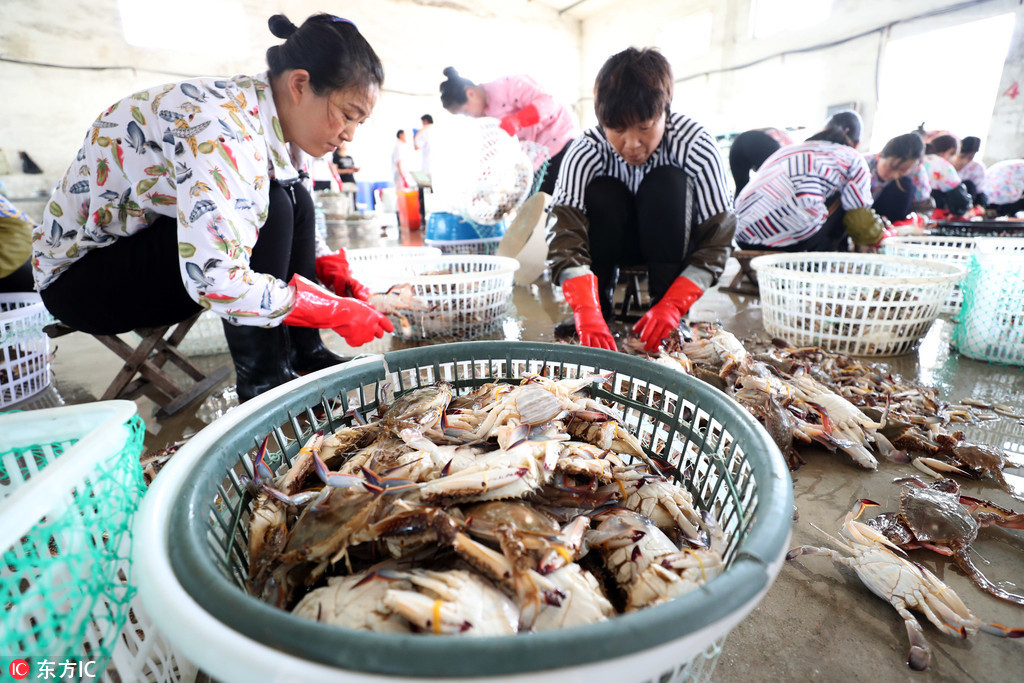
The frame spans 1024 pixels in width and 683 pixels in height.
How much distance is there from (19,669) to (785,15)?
1377cm

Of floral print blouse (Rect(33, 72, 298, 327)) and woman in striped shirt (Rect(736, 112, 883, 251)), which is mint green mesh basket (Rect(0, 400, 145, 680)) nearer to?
floral print blouse (Rect(33, 72, 298, 327))

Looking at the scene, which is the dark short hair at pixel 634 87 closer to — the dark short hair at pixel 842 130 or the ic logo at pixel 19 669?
the ic logo at pixel 19 669

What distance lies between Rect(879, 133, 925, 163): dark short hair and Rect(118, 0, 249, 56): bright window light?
11.9 metres

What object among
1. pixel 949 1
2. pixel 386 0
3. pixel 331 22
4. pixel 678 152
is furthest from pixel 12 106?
pixel 949 1

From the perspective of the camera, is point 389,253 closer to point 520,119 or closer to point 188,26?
point 520,119

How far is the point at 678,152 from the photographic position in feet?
8.03

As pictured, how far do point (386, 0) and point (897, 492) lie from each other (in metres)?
14.5

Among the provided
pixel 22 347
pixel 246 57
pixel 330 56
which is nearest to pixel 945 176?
pixel 330 56

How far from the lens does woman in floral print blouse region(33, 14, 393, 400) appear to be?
1.41m

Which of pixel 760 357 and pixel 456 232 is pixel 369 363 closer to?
pixel 760 357

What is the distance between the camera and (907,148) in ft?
13.6

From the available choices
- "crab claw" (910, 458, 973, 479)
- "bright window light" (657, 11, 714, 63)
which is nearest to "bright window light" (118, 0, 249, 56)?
"bright window light" (657, 11, 714, 63)

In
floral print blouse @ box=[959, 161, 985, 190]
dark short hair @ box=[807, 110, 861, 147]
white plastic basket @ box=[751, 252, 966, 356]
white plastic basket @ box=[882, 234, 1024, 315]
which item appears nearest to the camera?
white plastic basket @ box=[751, 252, 966, 356]

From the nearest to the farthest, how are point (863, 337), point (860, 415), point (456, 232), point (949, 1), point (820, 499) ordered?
point (820, 499), point (860, 415), point (863, 337), point (456, 232), point (949, 1)
